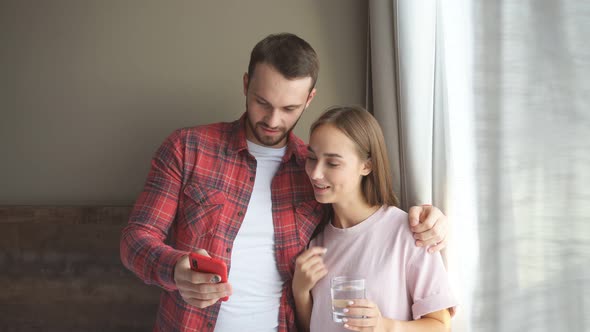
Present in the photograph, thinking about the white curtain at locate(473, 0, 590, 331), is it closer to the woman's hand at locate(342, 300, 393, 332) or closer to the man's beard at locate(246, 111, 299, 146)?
the woman's hand at locate(342, 300, 393, 332)

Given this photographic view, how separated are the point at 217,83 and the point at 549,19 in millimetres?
1482

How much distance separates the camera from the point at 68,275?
2.01m

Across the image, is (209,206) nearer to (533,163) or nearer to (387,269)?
(387,269)

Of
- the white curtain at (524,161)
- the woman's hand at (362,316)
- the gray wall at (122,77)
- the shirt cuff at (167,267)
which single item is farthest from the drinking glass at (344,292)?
the gray wall at (122,77)

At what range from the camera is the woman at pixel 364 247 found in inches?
51.2

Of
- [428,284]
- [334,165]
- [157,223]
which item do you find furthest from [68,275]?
[428,284]

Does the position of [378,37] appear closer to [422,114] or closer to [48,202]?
[422,114]

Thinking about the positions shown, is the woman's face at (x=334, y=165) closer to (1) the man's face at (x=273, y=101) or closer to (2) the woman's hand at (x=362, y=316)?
(1) the man's face at (x=273, y=101)

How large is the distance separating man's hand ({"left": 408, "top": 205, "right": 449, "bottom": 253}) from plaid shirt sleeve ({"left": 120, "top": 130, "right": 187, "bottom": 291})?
666 millimetres

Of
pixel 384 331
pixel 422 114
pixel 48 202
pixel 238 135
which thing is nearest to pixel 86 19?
pixel 48 202

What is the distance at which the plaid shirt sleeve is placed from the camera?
134cm

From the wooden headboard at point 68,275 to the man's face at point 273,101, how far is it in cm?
78

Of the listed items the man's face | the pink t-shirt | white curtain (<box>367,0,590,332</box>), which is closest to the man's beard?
the man's face

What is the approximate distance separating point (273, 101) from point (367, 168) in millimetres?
365
